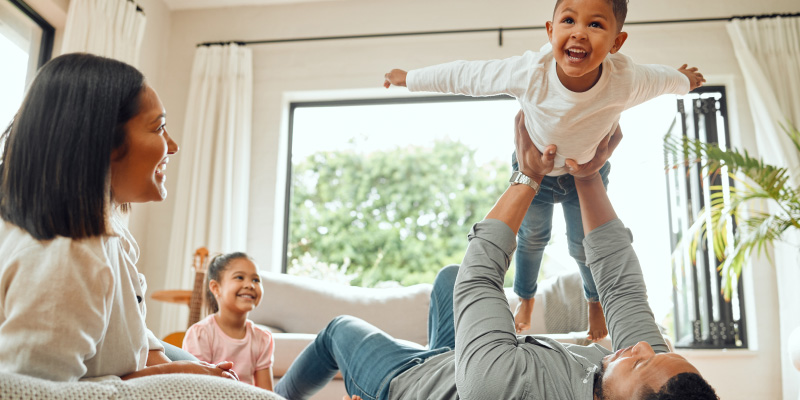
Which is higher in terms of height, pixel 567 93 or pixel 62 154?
pixel 567 93

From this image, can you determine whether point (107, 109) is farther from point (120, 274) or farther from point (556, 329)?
point (556, 329)

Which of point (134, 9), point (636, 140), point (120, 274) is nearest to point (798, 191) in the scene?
point (636, 140)

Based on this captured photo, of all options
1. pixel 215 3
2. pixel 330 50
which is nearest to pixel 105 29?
pixel 215 3

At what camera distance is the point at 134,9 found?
4.18m

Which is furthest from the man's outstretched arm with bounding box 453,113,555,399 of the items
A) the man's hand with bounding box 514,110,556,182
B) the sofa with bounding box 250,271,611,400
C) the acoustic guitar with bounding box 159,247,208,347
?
the acoustic guitar with bounding box 159,247,208,347

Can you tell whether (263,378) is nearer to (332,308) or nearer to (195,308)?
(332,308)

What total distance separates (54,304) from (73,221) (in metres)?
0.13

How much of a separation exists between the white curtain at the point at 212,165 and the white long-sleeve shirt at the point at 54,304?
3.54 m

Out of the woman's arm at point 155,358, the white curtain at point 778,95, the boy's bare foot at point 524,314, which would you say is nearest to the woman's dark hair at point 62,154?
the woman's arm at point 155,358

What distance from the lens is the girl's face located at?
2.60 meters

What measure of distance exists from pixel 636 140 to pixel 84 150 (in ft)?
16.6

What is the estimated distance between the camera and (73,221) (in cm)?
90

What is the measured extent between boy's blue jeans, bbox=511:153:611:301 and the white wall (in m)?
2.79

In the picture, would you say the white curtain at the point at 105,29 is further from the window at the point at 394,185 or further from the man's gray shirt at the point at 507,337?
the window at the point at 394,185
